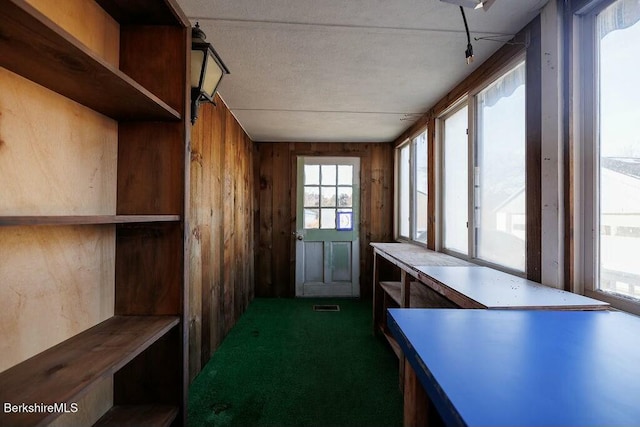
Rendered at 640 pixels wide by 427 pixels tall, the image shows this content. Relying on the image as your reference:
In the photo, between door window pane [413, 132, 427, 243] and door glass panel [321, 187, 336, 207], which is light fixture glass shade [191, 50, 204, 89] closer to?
door window pane [413, 132, 427, 243]

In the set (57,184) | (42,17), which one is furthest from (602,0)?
(57,184)

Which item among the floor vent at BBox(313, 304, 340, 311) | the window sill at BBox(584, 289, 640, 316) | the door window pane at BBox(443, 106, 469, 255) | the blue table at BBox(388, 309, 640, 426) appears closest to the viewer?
the blue table at BBox(388, 309, 640, 426)

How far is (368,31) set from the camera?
5.48 feet

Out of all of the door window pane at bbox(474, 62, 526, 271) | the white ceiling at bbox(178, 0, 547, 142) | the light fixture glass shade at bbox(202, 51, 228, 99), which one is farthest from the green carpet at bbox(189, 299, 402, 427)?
the white ceiling at bbox(178, 0, 547, 142)

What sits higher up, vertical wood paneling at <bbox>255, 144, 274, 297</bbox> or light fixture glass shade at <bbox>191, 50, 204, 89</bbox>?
light fixture glass shade at <bbox>191, 50, 204, 89</bbox>

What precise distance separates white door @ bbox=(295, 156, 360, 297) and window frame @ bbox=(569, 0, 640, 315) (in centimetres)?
304

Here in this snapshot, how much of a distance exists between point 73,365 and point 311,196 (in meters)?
3.59

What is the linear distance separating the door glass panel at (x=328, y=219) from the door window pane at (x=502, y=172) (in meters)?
2.34

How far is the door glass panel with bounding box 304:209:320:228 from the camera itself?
4348 mm

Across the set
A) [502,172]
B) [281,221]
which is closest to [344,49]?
[502,172]

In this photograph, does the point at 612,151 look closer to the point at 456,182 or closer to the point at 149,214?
the point at 456,182

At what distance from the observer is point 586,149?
4.38ft

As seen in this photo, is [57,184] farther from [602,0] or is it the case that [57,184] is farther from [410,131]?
[410,131]

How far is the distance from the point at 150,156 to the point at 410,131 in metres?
3.01
